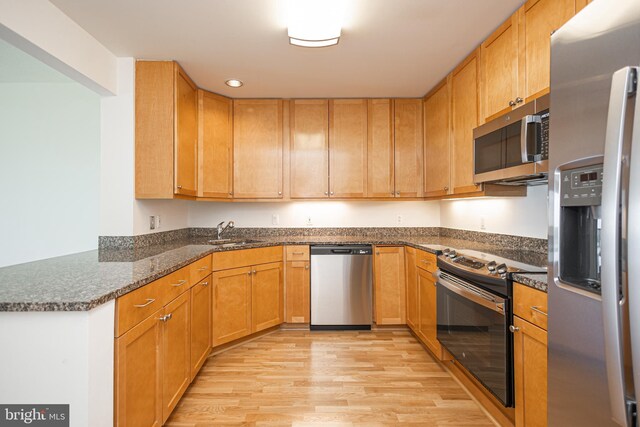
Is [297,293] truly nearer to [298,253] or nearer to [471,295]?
[298,253]

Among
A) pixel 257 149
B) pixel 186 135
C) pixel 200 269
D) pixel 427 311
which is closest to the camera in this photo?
pixel 200 269

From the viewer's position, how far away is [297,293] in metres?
3.40

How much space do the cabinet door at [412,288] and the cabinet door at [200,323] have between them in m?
1.82

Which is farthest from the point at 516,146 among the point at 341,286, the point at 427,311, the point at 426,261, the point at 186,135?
the point at 186,135

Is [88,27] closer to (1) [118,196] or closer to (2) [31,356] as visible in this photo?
(1) [118,196]

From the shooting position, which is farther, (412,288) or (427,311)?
(412,288)

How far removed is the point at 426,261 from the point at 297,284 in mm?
1296

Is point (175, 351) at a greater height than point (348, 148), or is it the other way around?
point (348, 148)

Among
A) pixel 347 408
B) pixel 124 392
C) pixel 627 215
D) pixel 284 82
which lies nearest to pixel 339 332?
pixel 347 408

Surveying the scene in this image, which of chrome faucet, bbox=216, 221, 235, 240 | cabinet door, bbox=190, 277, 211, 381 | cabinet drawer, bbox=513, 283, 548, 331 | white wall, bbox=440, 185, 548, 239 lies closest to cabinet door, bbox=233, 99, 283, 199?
chrome faucet, bbox=216, 221, 235, 240

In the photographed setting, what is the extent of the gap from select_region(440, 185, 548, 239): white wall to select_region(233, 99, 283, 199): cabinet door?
6.17 ft

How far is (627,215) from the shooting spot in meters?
0.82

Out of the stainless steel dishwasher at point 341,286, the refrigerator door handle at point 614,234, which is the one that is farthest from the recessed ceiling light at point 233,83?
the refrigerator door handle at point 614,234

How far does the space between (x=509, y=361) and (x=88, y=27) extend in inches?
126
